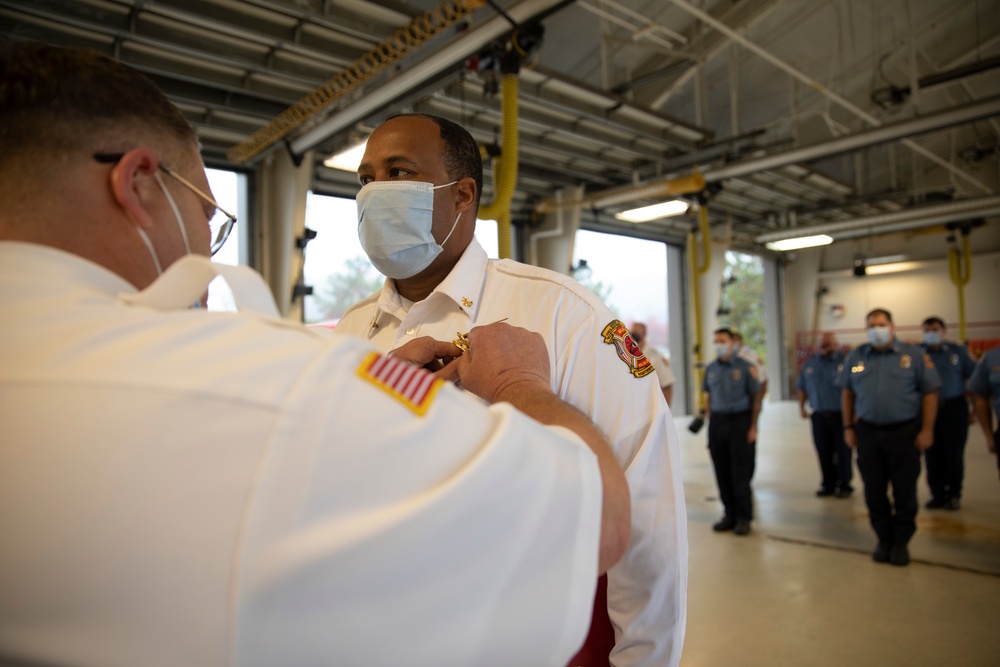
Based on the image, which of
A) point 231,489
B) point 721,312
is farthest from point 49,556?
point 721,312

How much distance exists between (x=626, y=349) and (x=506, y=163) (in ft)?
10.5

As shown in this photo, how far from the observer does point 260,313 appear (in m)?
0.71

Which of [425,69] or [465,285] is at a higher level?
[425,69]

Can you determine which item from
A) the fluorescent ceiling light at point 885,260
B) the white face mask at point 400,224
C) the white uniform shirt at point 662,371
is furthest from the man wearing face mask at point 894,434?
the fluorescent ceiling light at point 885,260

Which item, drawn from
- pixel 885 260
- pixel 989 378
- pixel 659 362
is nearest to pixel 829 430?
pixel 989 378

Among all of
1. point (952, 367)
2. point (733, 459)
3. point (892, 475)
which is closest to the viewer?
point (892, 475)

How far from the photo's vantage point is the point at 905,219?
1141 centimetres

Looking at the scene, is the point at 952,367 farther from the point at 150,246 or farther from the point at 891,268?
the point at 891,268

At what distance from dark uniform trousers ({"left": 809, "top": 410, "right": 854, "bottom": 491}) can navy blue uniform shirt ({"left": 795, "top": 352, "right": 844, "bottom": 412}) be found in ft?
0.34

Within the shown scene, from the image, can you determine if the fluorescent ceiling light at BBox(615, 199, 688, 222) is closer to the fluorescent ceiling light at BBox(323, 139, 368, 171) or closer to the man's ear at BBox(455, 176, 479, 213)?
the fluorescent ceiling light at BBox(323, 139, 368, 171)

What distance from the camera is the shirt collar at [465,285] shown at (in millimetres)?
1562

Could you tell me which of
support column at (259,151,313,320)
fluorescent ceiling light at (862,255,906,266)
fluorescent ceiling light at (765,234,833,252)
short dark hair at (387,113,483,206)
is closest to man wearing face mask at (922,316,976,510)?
fluorescent ceiling light at (765,234,833,252)

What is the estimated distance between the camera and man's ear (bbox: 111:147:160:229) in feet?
2.55

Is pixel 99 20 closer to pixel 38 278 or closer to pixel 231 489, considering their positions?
pixel 38 278
